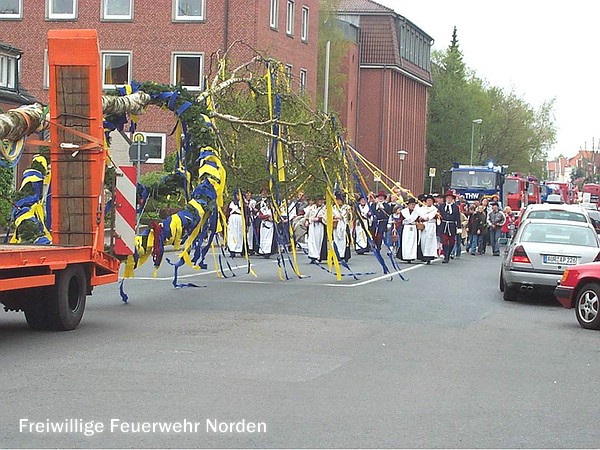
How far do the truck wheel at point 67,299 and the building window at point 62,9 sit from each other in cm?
4110

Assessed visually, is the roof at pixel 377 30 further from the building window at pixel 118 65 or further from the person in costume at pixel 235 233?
the person in costume at pixel 235 233

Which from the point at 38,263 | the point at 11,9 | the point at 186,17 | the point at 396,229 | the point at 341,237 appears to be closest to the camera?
the point at 38,263

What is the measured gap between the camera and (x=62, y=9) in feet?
171

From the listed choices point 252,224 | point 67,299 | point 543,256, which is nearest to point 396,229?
point 252,224

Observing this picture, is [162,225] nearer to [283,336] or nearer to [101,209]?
[101,209]

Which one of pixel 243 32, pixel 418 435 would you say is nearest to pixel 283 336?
pixel 418 435

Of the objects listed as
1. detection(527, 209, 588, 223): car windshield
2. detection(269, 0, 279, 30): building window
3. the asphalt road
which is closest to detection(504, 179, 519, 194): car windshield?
detection(269, 0, 279, 30): building window

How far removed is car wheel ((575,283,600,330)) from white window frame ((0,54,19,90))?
91.1ft

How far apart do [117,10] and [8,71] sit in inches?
534

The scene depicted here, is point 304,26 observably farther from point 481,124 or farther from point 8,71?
point 481,124

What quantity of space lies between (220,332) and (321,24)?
57.7 metres

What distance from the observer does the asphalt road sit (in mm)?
7664

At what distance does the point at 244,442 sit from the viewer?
23.5 ft

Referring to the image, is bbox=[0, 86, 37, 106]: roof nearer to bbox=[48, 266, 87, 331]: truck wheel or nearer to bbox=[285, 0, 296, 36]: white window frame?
bbox=[285, 0, 296, 36]: white window frame
